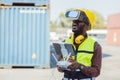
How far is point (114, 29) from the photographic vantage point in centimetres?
5647

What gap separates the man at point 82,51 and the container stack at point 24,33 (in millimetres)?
11989

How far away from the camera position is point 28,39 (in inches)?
609

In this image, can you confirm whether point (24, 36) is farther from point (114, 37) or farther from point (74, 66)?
point (114, 37)

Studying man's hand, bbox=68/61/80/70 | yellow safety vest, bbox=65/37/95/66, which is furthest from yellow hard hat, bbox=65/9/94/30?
man's hand, bbox=68/61/80/70

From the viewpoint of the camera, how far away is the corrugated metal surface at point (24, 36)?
1534 centimetres

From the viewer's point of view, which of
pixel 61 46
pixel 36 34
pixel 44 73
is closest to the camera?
pixel 61 46

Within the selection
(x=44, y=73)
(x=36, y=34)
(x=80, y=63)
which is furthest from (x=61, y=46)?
(x=36, y=34)

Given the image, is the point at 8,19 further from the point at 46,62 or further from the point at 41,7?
the point at 46,62

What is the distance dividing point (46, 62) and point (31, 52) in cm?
77

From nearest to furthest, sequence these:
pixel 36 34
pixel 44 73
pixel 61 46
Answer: pixel 61 46, pixel 44 73, pixel 36 34

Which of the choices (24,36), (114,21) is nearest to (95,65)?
(24,36)

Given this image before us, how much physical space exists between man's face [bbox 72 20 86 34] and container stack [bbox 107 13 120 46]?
50.6m

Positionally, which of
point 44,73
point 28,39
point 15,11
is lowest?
point 44,73

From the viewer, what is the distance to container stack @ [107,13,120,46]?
177ft
